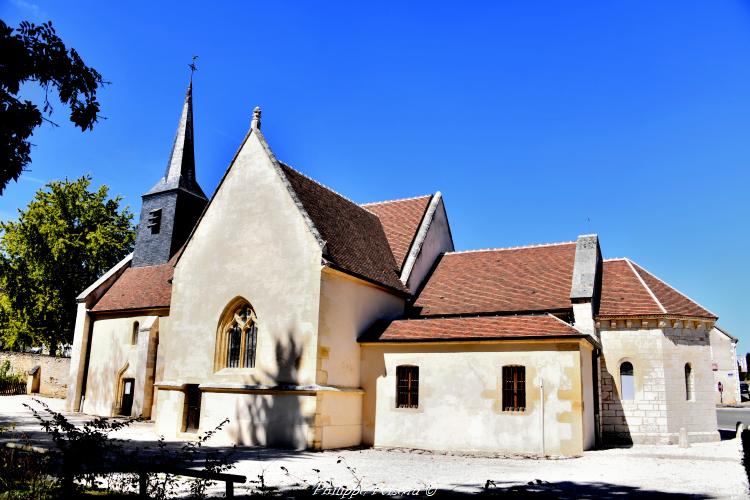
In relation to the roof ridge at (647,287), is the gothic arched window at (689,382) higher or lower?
lower

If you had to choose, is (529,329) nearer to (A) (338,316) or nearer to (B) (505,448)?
(B) (505,448)

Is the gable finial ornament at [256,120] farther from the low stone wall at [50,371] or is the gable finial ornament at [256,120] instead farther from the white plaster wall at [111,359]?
the low stone wall at [50,371]

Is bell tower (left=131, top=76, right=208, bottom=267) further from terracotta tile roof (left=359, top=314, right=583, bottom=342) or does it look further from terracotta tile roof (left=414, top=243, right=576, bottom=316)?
terracotta tile roof (left=359, top=314, right=583, bottom=342)

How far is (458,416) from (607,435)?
6759mm

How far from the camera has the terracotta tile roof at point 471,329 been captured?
19.1 meters

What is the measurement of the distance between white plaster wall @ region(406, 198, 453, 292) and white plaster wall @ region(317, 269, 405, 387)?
3.38m

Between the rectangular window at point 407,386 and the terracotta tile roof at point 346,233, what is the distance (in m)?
3.51

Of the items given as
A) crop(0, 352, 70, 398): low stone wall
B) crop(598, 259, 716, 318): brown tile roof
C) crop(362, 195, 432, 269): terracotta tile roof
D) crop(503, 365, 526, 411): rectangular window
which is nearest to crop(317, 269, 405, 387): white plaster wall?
crop(362, 195, 432, 269): terracotta tile roof

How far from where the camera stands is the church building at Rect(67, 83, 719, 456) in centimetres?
1895

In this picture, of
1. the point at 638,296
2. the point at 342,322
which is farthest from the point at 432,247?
the point at 638,296

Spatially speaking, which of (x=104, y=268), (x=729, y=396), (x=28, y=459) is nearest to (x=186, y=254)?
(x=28, y=459)

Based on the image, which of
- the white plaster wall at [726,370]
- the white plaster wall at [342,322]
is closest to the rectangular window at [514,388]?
the white plaster wall at [342,322]

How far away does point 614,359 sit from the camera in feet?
74.5

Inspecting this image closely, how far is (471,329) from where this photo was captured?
20203mm
